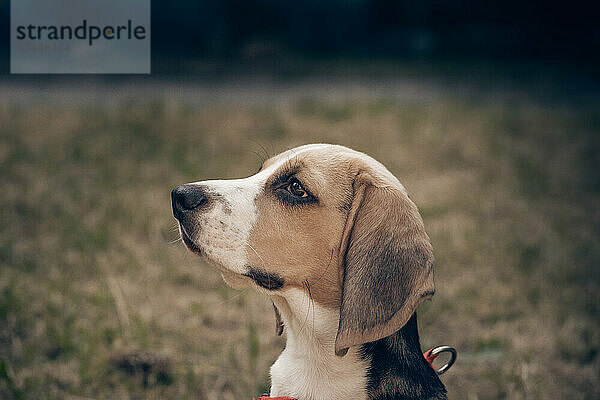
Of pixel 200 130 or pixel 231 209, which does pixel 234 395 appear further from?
pixel 200 130

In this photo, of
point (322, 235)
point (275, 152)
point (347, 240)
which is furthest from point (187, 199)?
point (275, 152)

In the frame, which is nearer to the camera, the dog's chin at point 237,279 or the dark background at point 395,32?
the dog's chin at point 237,279

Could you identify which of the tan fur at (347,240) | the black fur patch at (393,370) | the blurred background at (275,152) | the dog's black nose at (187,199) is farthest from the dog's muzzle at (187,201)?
the black fur patch at (393,370)

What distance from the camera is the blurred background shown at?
14.6ft

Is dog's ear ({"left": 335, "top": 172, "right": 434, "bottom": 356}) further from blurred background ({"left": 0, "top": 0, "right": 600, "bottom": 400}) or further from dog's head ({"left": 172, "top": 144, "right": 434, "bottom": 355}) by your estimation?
blurred background ({"left": 0, "top": 0, "right": 600, "bottom": 400})

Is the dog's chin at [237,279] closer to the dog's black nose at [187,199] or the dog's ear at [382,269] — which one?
the dog's black nose at [187,199]

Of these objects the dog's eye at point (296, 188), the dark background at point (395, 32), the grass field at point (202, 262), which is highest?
the dark background at point (395, 32)

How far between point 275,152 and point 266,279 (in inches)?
179

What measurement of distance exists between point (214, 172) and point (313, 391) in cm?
518

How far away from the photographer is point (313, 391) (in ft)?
9.45

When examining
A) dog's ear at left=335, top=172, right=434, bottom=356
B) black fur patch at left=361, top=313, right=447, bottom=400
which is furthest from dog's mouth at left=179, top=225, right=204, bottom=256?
black fur patch at left=361, top=313, right=447, bottom=400

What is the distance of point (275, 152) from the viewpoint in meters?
7.30

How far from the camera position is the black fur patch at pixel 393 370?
279 centimetres

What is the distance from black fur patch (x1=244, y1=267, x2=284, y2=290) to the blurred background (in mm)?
916
